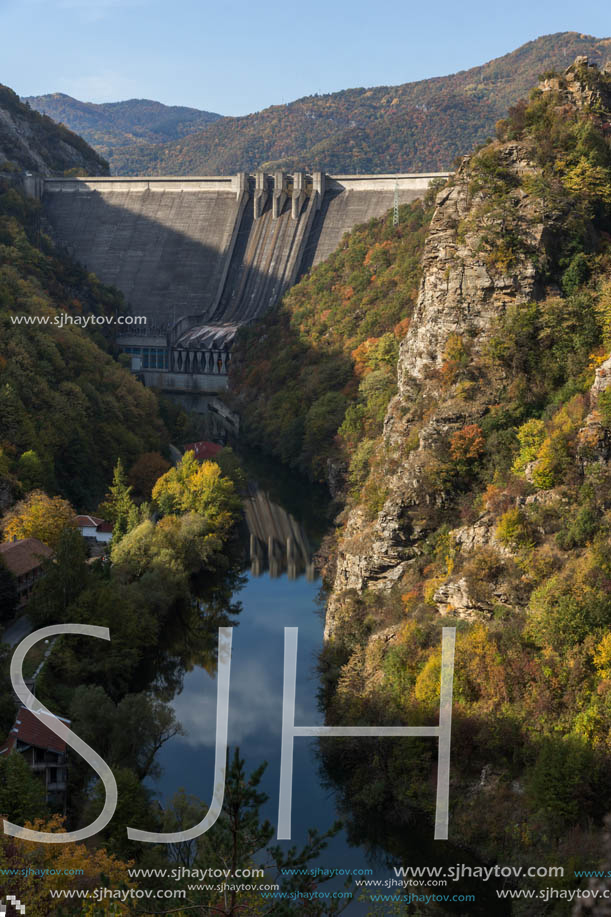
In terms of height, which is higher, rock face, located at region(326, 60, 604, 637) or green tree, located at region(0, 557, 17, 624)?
rock face, located at region(326, 60, 604, 637)

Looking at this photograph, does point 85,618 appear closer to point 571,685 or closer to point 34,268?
point 571,685

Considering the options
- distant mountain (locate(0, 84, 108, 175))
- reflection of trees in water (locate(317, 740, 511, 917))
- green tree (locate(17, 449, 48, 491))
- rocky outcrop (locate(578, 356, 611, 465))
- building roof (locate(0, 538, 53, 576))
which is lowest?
reflection of trees in water (locate(317, 740, 511, 917))

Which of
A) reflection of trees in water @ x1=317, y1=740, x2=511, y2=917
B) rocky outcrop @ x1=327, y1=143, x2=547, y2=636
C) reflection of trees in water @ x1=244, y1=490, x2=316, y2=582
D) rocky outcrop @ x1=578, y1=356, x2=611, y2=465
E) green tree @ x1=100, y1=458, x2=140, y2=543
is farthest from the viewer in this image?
reflection of trees in water @ x1=244, y1=490, x2=316, y2=582

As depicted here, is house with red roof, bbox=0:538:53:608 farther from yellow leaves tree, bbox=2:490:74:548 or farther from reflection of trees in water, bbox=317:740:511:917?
reflection of trees in water, bbox=317:740:511:917

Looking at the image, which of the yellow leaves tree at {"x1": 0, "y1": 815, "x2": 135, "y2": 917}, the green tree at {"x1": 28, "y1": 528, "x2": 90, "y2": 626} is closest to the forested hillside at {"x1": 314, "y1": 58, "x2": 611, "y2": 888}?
the yellow leaves tree at {"x1": 0, "y1": 815, "x2": 135, "y2": 917}

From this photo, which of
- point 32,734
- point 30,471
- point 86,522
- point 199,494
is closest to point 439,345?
point 199,494

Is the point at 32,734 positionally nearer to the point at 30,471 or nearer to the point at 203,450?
the point at 30,471

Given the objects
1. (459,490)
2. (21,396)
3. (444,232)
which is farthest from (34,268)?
(459,490)
